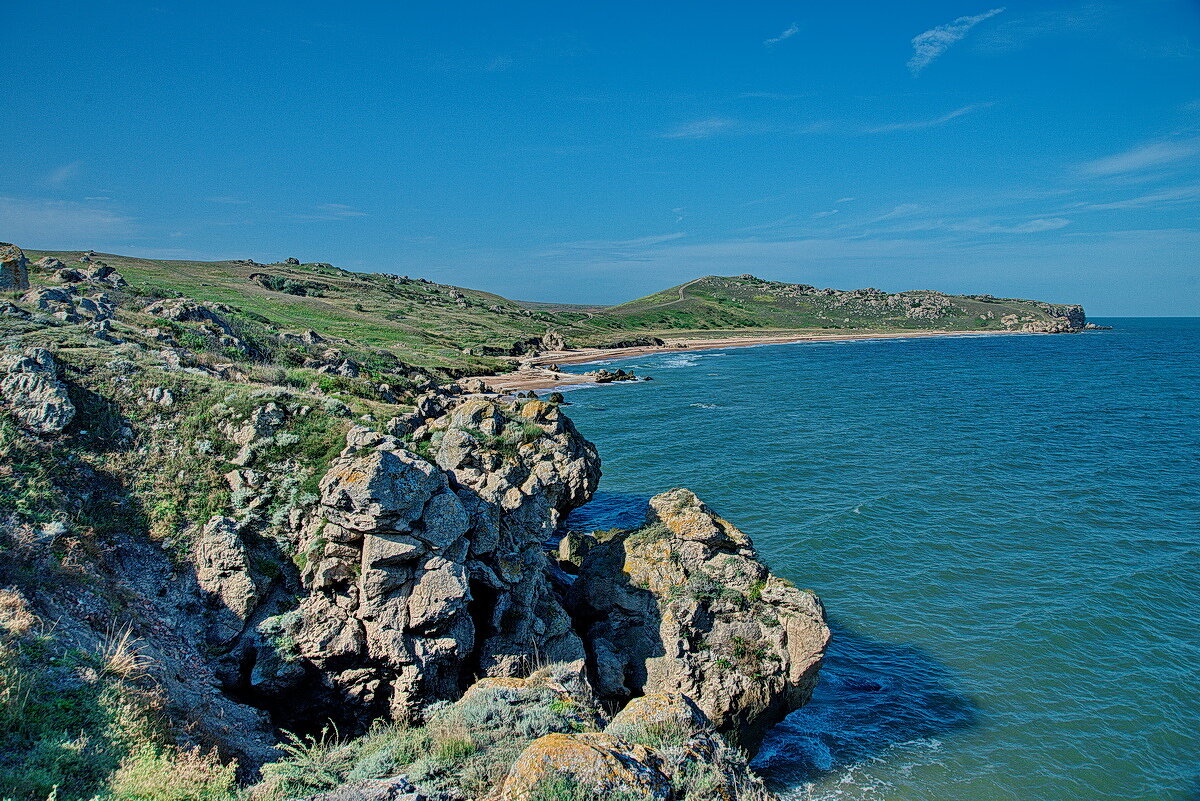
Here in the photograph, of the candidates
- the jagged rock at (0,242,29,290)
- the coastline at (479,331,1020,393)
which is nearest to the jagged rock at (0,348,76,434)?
the jagged rock at (0,242,29,290)

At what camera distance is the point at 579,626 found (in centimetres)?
1577

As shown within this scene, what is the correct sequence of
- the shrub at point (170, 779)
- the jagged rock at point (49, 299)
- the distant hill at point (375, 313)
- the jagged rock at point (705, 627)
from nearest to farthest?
the shrub at point (170, 779) < the jagged rock at point (705, 627) < the jagged rock at point (49, 299) < the distant hill at point (375, 313)

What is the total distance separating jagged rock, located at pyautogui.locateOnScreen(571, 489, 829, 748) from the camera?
14.0 metres

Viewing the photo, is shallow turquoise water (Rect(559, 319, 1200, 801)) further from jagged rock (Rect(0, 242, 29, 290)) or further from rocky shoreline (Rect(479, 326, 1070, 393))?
jagged rock (Rect(0, 242, 29, 290))

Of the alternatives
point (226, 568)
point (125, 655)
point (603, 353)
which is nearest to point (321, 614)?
point (226, 568)

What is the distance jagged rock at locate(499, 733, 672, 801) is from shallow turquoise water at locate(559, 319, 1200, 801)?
8626 millimetres

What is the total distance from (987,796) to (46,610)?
18.6 m

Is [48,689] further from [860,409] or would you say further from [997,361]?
[997,361]

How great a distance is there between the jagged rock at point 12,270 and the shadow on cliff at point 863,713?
107ft

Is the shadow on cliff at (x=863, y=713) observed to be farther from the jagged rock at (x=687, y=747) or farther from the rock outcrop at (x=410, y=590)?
the jagged rock at (x=687, y=747)

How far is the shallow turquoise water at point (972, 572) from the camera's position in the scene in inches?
554

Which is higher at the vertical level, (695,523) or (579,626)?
(695,523)

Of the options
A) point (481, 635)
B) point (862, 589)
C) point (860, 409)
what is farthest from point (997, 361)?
point (481, 635)

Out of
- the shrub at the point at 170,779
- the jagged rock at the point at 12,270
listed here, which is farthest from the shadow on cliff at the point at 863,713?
the jagged rock at the point at 12,270
